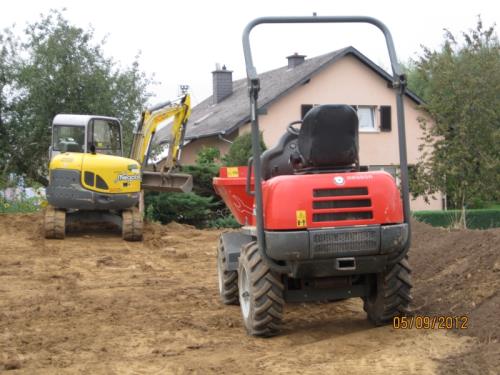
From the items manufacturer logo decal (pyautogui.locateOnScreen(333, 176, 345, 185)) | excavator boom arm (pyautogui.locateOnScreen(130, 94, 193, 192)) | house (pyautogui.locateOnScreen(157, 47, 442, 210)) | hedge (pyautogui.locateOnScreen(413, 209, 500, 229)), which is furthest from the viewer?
house (pyautogui.locateOnScreen(157, 47, 442, 210))

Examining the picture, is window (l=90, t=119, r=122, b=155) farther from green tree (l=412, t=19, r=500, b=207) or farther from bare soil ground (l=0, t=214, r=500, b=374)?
green tree (l=412, t=19, r=500, b=207)

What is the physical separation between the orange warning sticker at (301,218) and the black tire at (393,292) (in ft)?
3.65

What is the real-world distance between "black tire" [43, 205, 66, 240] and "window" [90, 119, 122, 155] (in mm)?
1880

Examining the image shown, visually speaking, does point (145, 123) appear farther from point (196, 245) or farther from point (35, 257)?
point (35, 257)

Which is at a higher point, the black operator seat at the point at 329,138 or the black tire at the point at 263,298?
the black operator seat at the point at 329,138

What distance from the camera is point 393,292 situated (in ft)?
23.2

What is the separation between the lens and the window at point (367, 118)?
3050 centimetres

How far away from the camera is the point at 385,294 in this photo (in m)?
7.07

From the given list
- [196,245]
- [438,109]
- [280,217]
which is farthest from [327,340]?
[438,109]

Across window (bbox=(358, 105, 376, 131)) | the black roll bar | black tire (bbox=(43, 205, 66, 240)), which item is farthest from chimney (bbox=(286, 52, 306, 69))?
the black roll bar

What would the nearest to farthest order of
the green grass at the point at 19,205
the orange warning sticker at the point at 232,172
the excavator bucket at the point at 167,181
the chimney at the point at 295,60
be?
the orange warning sticker at the point at 232,172
the excavator bucket at the point at 167,181
the green grass at the point at 19,205
the chimney at the point at 295,60

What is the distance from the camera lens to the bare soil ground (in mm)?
6051

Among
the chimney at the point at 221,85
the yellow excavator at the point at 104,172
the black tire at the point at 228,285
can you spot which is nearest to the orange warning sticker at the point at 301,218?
the black tire at the point at 228,285

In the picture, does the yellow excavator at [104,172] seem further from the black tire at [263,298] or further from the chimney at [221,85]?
the chimney at [221,85]
